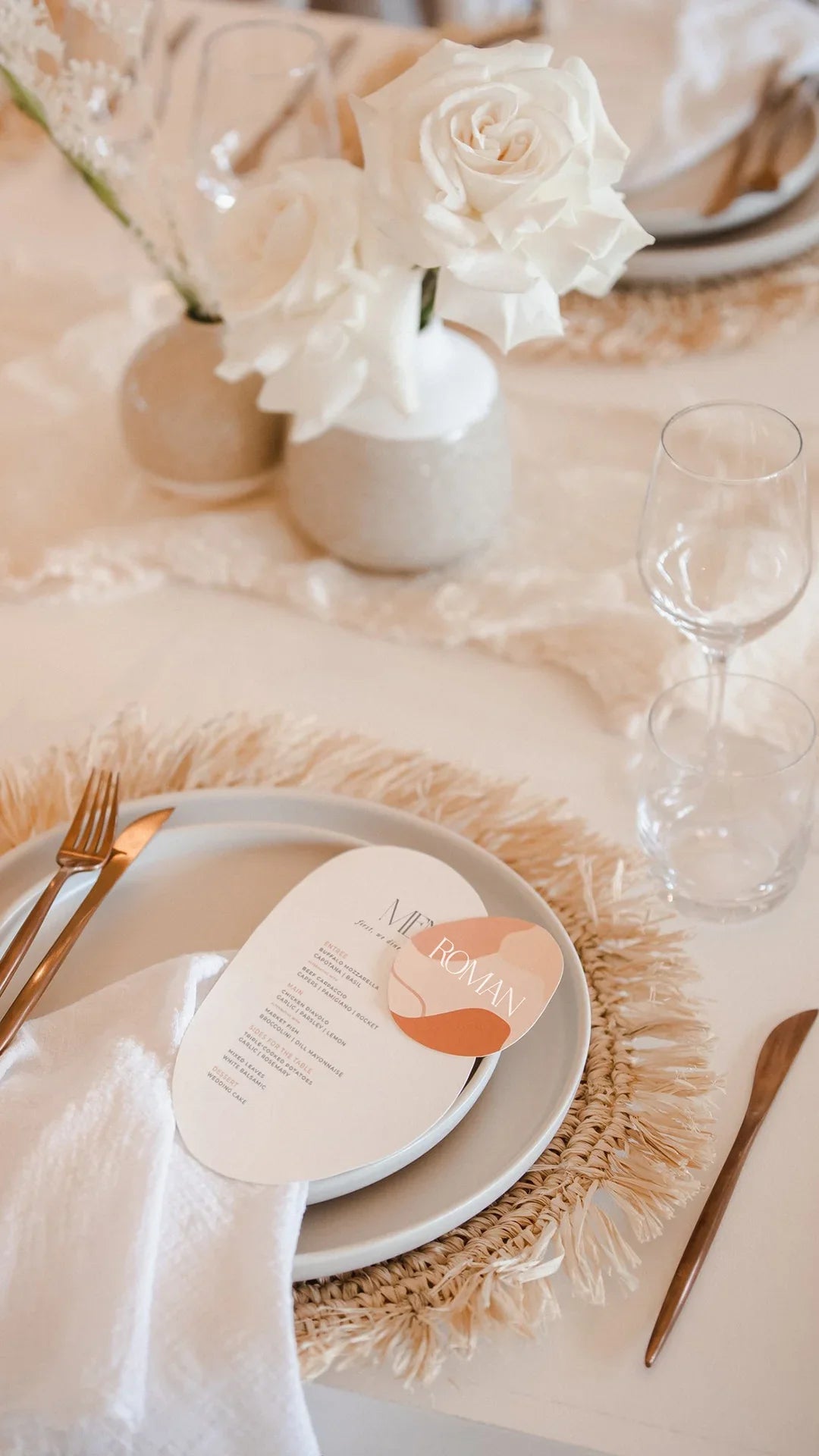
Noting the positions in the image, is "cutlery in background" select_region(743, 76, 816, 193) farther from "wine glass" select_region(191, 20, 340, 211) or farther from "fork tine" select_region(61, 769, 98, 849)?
"fork tine" select_region(61, 769, 98, 849)

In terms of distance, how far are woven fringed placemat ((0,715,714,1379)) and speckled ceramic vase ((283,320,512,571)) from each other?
153 mm

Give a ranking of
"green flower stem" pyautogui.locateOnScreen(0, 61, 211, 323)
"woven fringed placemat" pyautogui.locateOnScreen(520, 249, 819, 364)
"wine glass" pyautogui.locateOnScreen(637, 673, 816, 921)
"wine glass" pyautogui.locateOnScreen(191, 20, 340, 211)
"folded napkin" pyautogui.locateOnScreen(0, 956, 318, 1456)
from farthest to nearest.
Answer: "woven fringed placemat" pyautogui.locateOnScreen(520, 249, 819, 364) → "wine glass" pyautogui.locateOnScreen(191, 20, 340, 211) → "green flower stem" pyautogui.locateOnScreen(0, 61, 211, 323) → "wine glass" pyautogui.locateOnScreen(637, 673, 816, 921) → "folded napkin" pyautogui.locateOnScreen(0, 956, 318, 1456)

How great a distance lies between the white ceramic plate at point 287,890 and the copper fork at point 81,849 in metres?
0.01

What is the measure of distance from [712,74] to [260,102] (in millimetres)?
400

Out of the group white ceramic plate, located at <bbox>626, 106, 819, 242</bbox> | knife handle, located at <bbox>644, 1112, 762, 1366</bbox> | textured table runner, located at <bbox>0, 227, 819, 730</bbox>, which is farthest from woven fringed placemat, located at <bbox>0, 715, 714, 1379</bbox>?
white ceramic plate, located at <bbox>626, 106, 819, 242</bbox>

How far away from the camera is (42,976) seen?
550 millimetres

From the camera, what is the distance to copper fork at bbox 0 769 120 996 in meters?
0.56

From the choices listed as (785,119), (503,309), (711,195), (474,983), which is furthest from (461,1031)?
(785,119)

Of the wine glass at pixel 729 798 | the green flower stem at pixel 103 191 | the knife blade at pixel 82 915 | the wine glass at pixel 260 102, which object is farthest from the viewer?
the wine glass at pixel 260 102

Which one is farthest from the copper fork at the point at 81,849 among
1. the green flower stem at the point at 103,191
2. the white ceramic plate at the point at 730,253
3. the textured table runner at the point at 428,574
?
the white ceramic plate at the point at 730,253

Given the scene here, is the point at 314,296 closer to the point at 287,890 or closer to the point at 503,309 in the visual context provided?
the point at 503,309

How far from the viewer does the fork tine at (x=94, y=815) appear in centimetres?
61

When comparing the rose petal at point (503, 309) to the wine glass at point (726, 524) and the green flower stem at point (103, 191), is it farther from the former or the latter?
the green flower stem at point (103, 191)

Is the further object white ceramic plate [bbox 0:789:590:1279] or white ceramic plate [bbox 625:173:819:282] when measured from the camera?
white ceramic plate [bbox 625:173:819:282]
